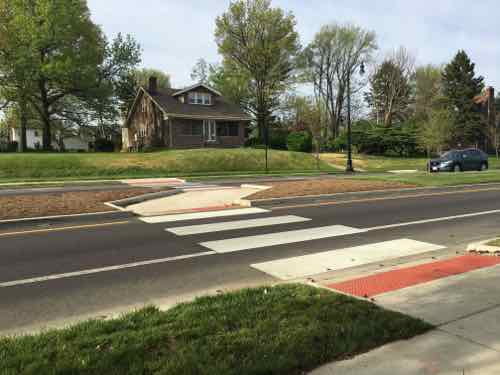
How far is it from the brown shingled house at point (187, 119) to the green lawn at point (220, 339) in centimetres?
3585

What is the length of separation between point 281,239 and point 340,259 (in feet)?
5.20

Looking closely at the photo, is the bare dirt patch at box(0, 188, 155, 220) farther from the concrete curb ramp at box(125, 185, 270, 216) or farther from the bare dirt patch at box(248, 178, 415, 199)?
the bare dirt patch at box(248, 178, 415, 199)

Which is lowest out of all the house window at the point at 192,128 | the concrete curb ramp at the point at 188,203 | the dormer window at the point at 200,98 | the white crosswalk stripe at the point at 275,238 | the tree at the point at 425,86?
the white crosswalk stripe at the point at 275,238

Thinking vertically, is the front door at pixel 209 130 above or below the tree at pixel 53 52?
below

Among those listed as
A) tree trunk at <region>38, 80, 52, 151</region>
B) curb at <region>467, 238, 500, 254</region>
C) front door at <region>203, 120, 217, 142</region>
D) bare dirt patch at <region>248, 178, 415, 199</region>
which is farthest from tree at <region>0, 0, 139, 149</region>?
curb at <region>467, 238, 500, 254</region>

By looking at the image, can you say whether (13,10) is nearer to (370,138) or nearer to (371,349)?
(370,138)

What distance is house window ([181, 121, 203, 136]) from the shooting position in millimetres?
39875

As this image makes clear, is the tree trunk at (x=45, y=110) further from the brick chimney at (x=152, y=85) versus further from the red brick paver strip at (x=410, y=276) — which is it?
the red brick paver strip at (x=410, y=276)

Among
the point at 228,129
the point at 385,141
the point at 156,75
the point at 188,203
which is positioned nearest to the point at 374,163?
the point at 385,141

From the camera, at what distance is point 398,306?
13.4 feet

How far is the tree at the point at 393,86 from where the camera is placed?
63.6 metres

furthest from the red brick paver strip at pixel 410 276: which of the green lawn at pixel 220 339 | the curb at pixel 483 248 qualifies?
the green lawn at pixel 220 339

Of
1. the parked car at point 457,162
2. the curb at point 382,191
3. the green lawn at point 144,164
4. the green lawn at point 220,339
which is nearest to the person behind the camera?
the green lawn at point 220,339

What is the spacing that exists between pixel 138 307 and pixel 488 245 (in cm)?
549
